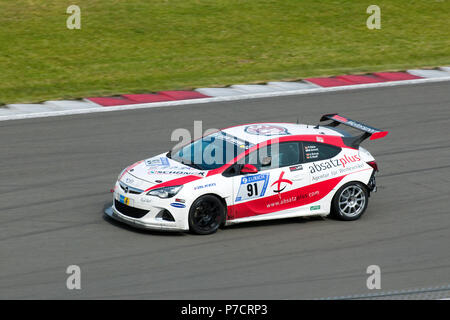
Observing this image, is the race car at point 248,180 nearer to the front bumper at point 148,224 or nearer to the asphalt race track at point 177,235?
the front bumper at point 148,224

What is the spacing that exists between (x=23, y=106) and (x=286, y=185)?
883 cm

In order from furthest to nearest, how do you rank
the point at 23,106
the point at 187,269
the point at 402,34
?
the point at 402,34 → the point at 23,106 → the point at 187,269

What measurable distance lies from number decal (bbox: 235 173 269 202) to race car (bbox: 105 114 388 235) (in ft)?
0.05

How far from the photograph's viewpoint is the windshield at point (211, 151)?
461 inches

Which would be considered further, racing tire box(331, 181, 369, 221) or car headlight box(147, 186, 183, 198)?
racing tire box(331, 181, 369, 221)

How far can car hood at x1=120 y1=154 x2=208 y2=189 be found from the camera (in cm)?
1138

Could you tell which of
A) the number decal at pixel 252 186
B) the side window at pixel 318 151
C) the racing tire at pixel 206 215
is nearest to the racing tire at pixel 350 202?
the side window at pixel 318 151

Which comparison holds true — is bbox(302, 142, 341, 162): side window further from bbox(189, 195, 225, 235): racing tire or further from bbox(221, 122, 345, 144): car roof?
bbox(189, 195, 225, 235): racing tire

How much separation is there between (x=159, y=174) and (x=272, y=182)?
5.52 ft

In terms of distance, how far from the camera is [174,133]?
16984 millimetres

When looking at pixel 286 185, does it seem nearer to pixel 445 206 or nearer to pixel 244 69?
pixel 445 206

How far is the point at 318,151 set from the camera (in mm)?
12289

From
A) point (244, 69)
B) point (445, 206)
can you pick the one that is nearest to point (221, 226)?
point (445, 206)
